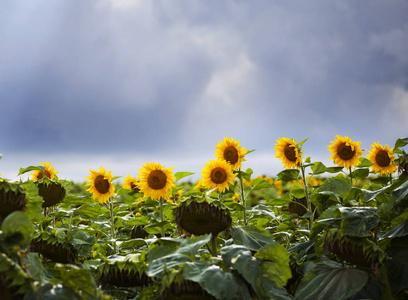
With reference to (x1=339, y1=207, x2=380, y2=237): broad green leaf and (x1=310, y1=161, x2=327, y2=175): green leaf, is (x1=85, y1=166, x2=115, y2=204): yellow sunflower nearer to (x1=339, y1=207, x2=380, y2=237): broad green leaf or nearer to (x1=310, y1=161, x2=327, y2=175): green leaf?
(x1=310, y1=161, x2=327, y2=175): green leaf

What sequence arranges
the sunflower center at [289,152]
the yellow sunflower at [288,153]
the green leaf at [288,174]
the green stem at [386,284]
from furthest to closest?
the sunflower center at [289,152] → the yellow sunflower at [288,153] → the green leaf at [288,174] → the green stem at [386,284]

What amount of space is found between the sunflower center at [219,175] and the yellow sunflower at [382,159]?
195cm

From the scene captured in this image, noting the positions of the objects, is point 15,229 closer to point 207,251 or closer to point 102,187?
point 207,251

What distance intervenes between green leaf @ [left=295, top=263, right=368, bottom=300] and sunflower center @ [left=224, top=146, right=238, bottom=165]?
1511 mm

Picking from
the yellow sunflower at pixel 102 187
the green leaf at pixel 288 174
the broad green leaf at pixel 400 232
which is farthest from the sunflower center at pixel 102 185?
the broad green leaf at pixel 400 232

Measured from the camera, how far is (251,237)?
2.43m

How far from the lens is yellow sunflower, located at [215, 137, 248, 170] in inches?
154

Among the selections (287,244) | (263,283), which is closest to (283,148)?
(287,244)

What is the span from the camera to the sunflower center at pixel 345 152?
437 cm

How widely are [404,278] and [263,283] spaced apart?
1061mm

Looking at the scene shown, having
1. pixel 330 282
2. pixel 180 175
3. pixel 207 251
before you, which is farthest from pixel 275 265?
pixel 180 175

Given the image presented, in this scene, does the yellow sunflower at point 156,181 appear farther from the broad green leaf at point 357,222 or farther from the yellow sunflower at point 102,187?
the broad green leaf at point 357,222

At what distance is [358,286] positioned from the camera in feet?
7.41

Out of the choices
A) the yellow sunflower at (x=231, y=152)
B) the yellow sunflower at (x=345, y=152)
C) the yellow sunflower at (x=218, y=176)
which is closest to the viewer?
the yellow sunflower at (x=218, y=176)
